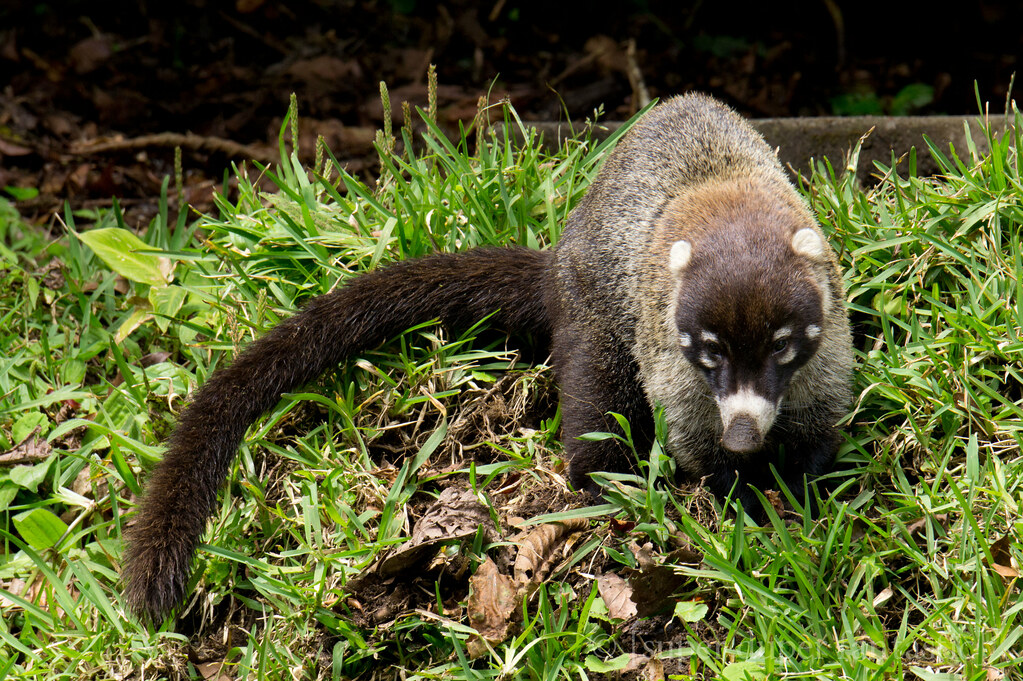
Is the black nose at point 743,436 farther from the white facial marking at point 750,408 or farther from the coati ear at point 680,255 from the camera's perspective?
the coati ear at point 680,255

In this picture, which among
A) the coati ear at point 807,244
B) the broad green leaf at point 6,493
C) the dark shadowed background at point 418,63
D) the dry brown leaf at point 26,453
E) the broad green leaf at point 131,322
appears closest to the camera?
the coati ear at point 807,244

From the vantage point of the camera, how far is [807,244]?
10.5ft

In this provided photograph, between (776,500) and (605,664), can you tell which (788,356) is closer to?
(776,500)

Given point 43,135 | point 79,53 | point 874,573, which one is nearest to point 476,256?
point 874,573

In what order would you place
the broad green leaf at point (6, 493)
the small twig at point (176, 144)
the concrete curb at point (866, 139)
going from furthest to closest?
the small twig at point (176, 144) → the concrete curb at point (866, 139) → the broad green leaf at point (6, 493)

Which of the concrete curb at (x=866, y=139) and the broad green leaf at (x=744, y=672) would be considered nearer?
the broad green leaf at (x=744, y=672)

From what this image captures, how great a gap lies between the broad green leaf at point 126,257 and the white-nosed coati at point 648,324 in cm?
92

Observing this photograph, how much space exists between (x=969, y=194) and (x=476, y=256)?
2.08 meters

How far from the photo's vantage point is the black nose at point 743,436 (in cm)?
297

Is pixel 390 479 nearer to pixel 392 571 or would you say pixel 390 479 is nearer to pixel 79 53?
pixel 392 571

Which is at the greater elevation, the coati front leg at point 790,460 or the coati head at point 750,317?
the coati head at point 750,317

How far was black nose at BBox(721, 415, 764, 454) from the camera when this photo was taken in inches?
117

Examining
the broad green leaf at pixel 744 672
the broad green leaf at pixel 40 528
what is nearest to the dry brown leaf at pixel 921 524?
the broad green leaf at pixel 744 672

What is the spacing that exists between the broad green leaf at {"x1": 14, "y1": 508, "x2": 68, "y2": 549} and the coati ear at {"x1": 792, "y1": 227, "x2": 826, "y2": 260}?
2994mm
